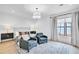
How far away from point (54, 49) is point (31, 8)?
2.85 ft

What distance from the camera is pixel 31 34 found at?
1.64m

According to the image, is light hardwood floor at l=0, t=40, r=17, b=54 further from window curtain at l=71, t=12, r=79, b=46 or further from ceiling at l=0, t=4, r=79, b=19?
window curtain at l=71, t=12, r=79, b=46

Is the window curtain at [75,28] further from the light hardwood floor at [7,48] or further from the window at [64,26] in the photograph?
the light hardwood floor at [7,48]

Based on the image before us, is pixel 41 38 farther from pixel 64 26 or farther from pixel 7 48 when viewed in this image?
pixel 7 48

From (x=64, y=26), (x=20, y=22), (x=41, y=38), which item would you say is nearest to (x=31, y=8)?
(x=20, y=22)

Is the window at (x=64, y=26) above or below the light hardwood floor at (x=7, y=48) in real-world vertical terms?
above

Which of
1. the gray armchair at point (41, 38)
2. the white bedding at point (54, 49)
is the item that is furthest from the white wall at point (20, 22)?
the white bedding at point (54, 49)

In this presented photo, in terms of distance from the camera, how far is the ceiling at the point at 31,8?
153 centimetres

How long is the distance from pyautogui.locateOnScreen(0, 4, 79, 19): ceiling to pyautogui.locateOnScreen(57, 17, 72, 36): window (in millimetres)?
188

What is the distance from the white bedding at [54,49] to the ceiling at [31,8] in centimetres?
58

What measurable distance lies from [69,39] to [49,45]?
0.39m
